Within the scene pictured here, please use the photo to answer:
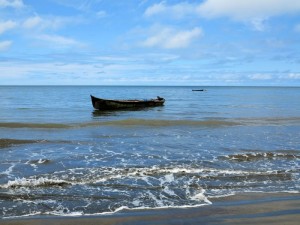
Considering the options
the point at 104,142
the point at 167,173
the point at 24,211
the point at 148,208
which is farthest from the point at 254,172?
the point at 104,142

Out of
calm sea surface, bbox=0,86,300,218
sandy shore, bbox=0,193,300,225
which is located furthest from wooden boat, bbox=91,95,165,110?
sandy shore, bbox=0,193,300,225

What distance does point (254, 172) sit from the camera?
10766 millimetres

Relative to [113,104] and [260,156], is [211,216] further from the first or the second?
[113,104]

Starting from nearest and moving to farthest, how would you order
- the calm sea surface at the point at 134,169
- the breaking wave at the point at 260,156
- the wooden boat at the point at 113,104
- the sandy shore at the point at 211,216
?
1. the sandy shore at the point at 211,216
2. the calm sea surface at the point at 134,169
3. the breaking wave at the point at 260,156
4. the wooden boat at the point at 113,104

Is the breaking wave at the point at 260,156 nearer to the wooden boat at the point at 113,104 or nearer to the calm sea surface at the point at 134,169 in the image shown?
the calm sea surface at the point at 134,169

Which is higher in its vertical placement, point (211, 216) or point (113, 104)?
point (113, 104)

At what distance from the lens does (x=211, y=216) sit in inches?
260

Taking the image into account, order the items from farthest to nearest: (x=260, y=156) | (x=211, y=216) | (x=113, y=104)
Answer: (x=113, y=104) < (x=260, y=156) < (x=211, y=216)

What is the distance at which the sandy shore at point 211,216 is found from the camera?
630 centimetres

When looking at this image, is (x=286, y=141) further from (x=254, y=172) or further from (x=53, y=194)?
(x=53, y=194)

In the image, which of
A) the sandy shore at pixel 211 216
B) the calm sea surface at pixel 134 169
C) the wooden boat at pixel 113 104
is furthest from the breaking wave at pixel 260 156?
the wooden boat at pixel 113 104

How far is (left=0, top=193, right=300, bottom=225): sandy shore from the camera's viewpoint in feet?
20.7

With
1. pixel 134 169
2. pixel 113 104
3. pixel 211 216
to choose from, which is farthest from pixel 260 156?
pixel 113 104

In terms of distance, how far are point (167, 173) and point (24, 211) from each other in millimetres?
4654
